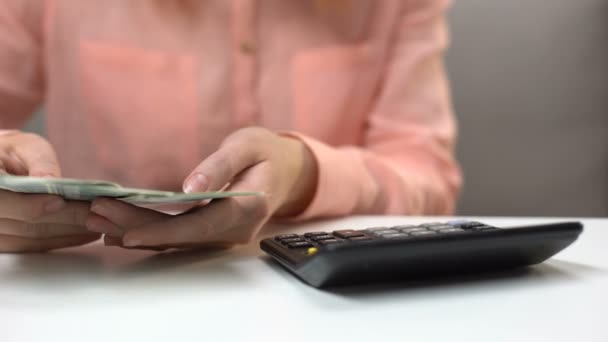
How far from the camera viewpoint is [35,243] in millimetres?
383

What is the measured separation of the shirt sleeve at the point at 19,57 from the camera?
2.41 feet

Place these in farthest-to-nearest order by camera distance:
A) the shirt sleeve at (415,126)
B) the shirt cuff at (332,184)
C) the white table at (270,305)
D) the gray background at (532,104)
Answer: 1. the gray background at (532,104)
2. the shirt sleeve at (415,126)
3. the shirt cuff at (332,184)
4. the white table at (270,305)

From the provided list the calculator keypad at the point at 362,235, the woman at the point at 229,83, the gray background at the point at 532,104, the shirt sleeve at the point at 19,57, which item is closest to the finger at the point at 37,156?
the calculator keypad at the point at 362,235

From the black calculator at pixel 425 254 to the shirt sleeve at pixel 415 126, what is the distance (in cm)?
37

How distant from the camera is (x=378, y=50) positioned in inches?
32.2

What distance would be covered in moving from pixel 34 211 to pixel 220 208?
0.10 meters

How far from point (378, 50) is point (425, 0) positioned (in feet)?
0.31

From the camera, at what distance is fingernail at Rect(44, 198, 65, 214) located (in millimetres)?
321

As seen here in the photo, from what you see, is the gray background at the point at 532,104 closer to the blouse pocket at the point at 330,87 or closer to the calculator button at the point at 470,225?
the blouse pocket at the point at 330,87

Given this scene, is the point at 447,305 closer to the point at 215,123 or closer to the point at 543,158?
the point at 215,123

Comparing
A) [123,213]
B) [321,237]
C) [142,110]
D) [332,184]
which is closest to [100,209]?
[123,213]

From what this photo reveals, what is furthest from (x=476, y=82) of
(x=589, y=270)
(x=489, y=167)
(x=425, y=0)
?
(x=589, y=270)

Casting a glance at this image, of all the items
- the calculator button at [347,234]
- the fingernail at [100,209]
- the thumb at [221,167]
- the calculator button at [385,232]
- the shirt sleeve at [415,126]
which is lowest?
the calculator button at [385,232]

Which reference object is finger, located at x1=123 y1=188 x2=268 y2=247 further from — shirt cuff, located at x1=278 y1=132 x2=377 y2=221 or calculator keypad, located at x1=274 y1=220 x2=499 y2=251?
shirt cuff, located at x1=278 y1=132 x2=377 y2=221
